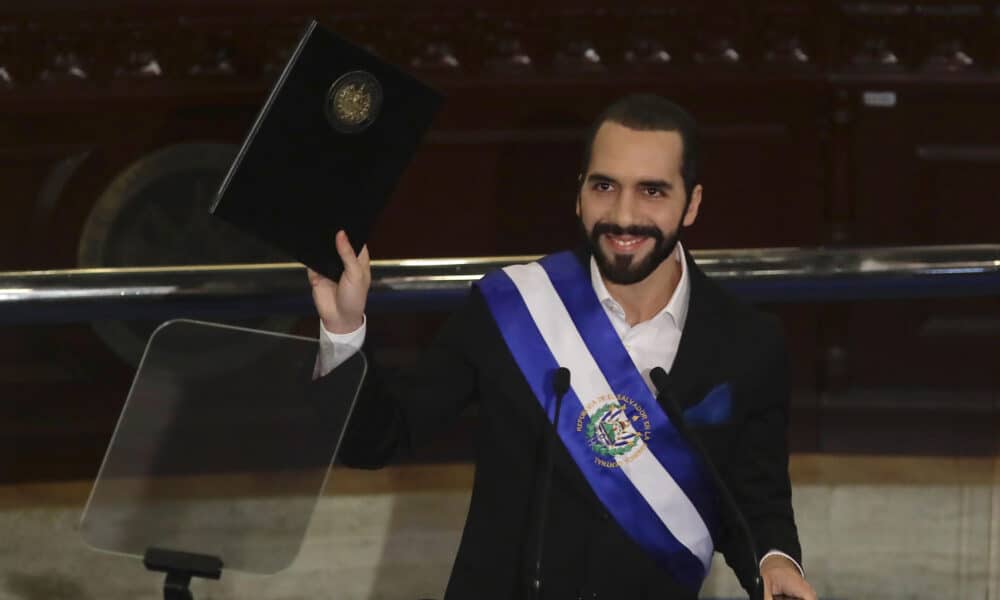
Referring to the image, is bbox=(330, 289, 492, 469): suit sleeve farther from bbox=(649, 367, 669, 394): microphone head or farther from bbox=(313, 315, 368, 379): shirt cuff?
bbox=(649, 367, 669, 394): microphone head

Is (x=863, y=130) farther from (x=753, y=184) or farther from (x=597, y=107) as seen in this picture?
(x=597, y=107)

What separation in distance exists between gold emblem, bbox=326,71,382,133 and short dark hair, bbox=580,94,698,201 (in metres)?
0.28

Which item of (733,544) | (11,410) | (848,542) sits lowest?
(733,544)

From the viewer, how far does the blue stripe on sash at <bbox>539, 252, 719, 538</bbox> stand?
1.74 metres

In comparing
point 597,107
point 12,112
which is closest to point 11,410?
point 12,112

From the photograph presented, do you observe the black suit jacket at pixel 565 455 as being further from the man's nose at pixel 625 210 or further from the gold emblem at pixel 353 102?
the gold emblem at pixel 353 102

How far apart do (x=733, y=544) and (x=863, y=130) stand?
2.02 m

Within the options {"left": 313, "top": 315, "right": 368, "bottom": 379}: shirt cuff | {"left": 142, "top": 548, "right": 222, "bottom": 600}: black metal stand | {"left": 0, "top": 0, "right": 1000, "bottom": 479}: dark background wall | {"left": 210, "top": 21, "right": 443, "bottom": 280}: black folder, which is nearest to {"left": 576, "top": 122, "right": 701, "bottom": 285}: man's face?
{"left": 210, "top": 21, "right": 443, "bottom": 280}: black folder

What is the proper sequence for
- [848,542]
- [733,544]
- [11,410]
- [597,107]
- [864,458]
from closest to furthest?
1. [733,544]
2. [848,542]
3. [864,458]
4. [11,410]
5. [597,107]

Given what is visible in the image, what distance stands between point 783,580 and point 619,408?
285 millimetres

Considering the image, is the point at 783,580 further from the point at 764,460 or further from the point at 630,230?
the point at 630,230

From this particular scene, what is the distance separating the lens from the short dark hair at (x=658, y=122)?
5.63 feet

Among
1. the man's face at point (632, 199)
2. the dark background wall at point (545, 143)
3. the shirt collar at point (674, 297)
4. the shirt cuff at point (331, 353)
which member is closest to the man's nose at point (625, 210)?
the man's face at point (632, 199)

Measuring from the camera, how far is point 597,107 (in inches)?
138
